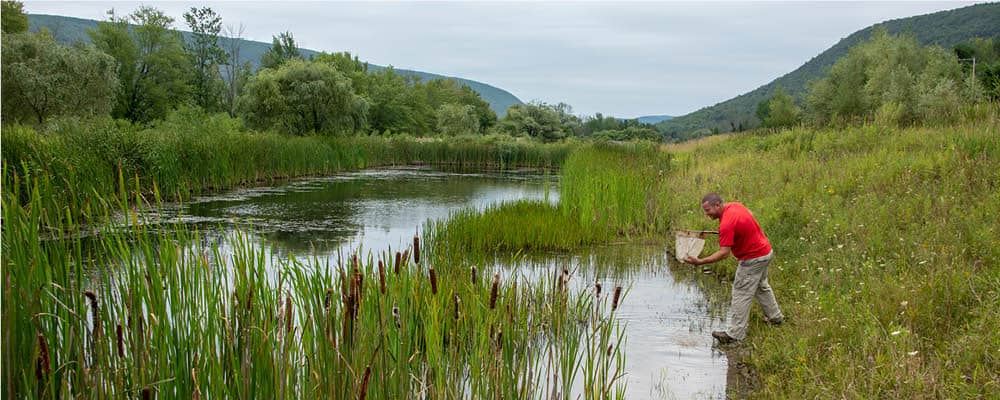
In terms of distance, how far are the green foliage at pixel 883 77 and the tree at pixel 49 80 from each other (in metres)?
41.1

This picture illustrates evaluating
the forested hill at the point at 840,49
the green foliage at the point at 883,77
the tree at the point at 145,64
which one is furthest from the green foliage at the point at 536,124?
the tree at the point at 145,64

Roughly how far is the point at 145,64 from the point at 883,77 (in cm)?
5787

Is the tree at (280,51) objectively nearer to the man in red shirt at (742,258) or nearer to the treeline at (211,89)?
the treeline at (211,89)

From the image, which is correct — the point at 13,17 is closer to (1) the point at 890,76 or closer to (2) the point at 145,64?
(2) the point at 145,64

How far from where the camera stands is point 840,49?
4360 inches

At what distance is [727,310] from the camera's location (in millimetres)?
7430

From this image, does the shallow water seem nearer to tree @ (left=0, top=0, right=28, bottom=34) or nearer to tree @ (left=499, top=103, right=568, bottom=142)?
tree @ (left=0, top=0, right=28, bottom=34)

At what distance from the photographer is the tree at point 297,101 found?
110ft

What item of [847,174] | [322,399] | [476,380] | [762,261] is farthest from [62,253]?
[847,174]

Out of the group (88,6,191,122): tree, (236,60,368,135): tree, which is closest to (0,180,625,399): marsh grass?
(236,60,368,135): tree

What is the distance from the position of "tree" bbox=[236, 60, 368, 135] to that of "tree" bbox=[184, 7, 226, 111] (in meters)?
33.3

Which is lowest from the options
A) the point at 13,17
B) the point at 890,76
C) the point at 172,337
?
the point at 172,337

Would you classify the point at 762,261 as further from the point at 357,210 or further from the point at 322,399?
the point at 357,210

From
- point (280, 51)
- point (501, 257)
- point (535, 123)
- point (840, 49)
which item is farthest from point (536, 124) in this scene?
point (840, 49)
